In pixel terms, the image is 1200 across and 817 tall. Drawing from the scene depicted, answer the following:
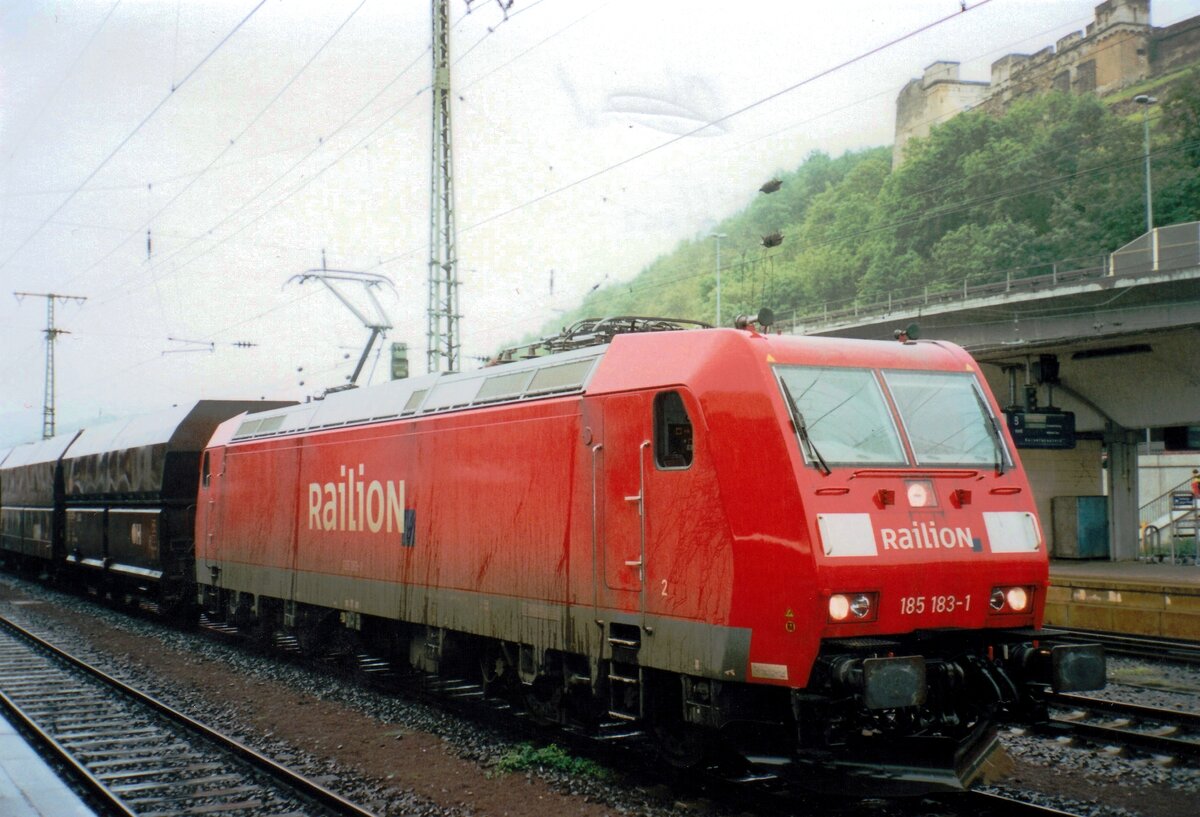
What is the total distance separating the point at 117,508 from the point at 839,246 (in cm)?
5180

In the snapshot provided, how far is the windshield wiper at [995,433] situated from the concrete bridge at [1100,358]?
1372 centimetres

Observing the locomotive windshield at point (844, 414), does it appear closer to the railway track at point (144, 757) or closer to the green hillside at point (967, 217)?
the railway track at point (144, 757)

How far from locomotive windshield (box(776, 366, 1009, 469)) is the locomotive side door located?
4.05 ft

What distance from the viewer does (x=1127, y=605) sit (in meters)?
16.4

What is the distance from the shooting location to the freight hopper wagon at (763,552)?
6.97m

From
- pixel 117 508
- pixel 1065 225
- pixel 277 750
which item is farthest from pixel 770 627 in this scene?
pixel 1065 225

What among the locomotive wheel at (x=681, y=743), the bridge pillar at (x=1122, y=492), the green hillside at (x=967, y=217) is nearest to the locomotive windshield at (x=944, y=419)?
the locomotive wheel at (x=681, y=743)

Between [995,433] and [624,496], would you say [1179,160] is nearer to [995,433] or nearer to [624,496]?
[995,433]

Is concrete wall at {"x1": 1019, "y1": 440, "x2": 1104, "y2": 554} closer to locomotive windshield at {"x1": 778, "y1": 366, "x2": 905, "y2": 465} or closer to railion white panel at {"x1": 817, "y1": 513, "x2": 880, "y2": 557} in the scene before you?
locomotive windshield at {"x1": 778, "y1": 366, "x2": 905, "y2": 465}

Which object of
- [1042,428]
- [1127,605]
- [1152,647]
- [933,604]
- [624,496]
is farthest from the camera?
[1042,428]

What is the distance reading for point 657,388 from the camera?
8070mm

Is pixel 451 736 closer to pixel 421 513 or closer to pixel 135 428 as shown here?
pixel 421 513

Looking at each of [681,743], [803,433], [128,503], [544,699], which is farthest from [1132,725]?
[128,503]

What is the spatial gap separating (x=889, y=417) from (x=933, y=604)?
4.64 ft
